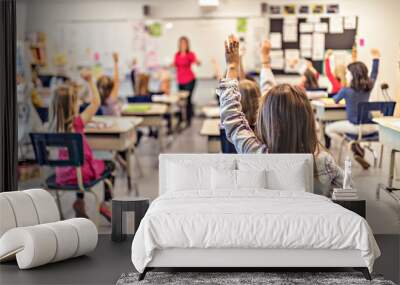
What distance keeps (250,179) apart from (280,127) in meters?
0.43

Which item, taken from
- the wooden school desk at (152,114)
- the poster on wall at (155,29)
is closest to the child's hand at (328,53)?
the poster on wall at (155,29)

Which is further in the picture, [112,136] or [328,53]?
[112,136]

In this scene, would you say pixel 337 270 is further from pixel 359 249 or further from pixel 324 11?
pixel 324 11

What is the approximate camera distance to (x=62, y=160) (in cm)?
746

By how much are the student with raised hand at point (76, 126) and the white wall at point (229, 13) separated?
1.84 ft

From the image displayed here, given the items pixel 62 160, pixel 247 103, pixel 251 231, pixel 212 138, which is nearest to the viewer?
pixel 251 231

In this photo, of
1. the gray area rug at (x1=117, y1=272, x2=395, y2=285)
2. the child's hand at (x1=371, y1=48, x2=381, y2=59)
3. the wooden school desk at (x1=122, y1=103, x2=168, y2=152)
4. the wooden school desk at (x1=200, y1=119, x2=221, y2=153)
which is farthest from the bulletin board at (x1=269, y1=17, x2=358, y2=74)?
the gray area rug at (x1=117, y1=272, x2=395, y2=285)

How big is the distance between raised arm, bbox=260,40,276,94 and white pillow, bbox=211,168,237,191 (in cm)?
155

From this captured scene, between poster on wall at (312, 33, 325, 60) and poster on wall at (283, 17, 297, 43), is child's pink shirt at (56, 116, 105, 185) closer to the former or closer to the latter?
poster on wall at (283, 17, 297, 43)

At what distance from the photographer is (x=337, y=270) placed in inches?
224

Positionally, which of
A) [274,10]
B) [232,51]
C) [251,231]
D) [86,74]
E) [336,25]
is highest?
[274,10]

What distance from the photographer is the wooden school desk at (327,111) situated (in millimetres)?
7449

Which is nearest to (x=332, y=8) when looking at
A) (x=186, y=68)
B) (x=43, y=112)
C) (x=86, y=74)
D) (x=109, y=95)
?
(x=186, y=68)

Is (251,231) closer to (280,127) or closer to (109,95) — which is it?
(280,127)
